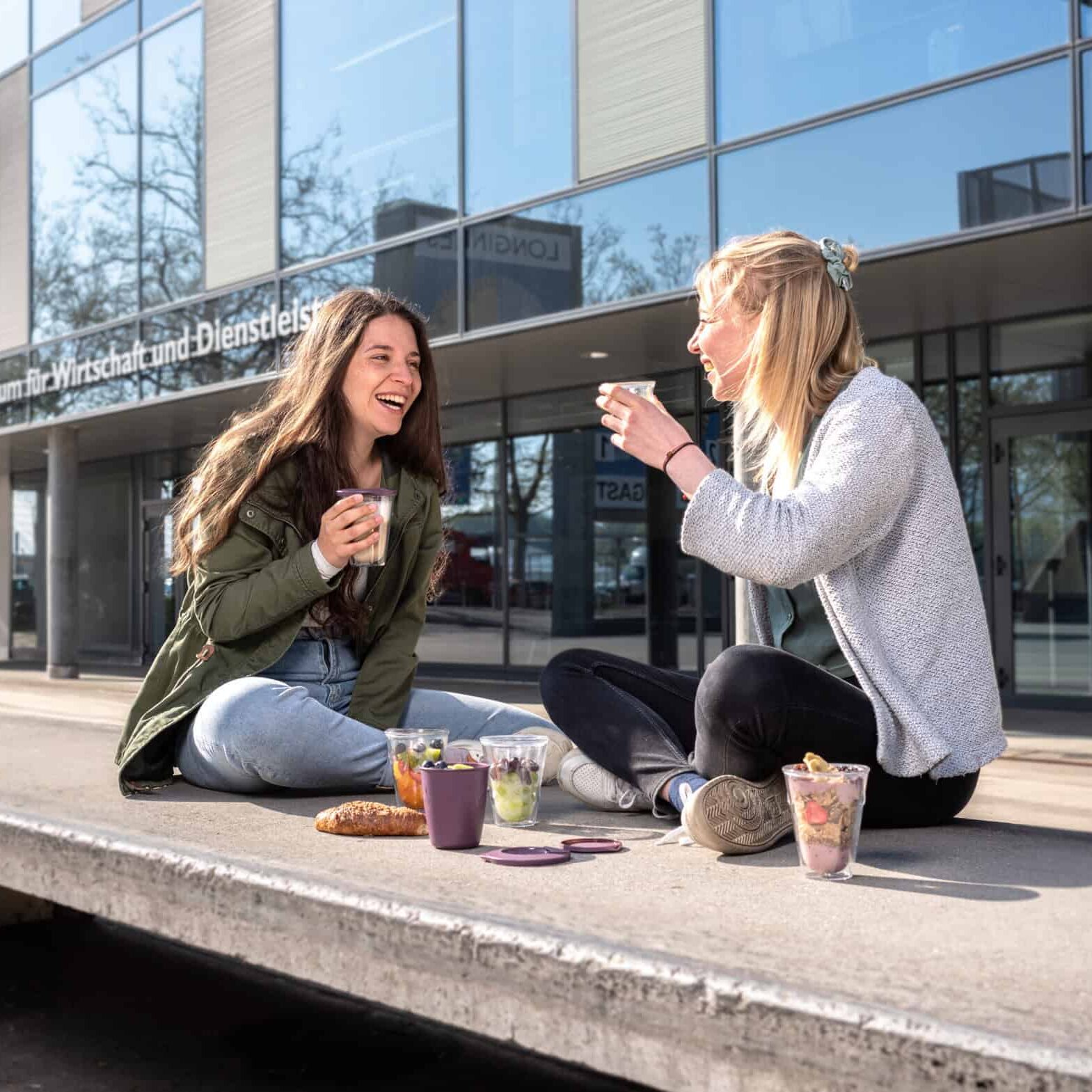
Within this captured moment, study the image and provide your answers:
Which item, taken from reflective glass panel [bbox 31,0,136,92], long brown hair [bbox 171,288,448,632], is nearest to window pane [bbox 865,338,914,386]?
long brown hair [bbox 171,288,448,632]

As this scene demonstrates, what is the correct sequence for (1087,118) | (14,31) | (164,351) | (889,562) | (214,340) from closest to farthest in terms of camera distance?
(889,562)
(1087,118)
(214,340)
(164,351)
(14,31)

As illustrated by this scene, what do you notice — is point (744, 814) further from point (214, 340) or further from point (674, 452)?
point (214, 340)

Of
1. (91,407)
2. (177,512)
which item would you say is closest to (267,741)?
(177,512)

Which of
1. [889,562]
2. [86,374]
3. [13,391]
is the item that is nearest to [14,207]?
[13,391]

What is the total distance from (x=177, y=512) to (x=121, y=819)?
41.0 inches

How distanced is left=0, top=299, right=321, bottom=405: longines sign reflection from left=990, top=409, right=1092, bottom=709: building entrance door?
6.15m

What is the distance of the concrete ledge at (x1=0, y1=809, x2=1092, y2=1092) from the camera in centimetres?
152

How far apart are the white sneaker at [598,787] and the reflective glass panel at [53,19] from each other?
1541 centimetres

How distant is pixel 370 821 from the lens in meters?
2.88

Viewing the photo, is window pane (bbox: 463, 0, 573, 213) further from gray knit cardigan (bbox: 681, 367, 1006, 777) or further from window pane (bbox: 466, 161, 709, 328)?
gray knit cardigan (bbox: 681, 367, 1006, 777)

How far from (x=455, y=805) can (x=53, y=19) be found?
1647 centimetres

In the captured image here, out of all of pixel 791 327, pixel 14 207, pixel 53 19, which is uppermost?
pixel 53 19

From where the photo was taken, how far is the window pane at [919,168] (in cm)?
766

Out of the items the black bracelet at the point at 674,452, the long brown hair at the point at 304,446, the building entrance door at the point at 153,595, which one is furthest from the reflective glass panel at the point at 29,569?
the black bracelet at the point at 674,452
